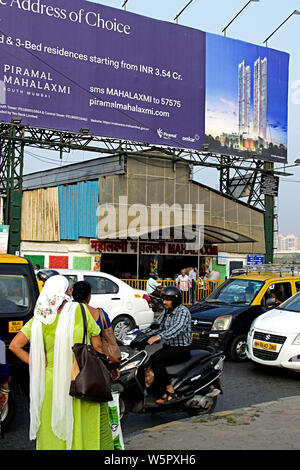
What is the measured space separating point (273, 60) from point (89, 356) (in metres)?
27.0

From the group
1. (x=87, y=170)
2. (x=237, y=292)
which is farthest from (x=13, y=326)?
(x=87, y=170)

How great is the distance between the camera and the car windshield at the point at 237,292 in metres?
10.9

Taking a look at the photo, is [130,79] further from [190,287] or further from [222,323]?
[222,323]

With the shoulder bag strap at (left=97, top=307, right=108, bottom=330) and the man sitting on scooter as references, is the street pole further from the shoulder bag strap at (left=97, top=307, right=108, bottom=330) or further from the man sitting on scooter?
the shoulder bag strap at (left=97, top=307, right=108, bottom=330)

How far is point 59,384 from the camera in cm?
362

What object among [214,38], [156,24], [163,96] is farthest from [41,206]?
[214,38]

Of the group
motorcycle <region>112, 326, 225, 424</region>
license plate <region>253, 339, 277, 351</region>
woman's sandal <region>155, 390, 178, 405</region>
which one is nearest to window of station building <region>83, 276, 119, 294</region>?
license plate <region>253, 339, 277, 351</region>

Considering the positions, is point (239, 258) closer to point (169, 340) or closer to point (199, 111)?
point (199, 111)

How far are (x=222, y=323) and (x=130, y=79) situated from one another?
15.5 meters

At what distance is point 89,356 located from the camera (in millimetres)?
3594

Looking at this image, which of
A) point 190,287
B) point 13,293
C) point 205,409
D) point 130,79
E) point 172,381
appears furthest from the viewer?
point 130,79

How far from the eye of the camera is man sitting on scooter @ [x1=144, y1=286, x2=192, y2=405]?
586 cm

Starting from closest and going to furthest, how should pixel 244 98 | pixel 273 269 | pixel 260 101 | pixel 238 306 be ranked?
pixel 238 306
pixel 273 269
pixel 244 98
pixel 260 101

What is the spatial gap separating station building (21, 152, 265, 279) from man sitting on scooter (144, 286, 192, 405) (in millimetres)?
13652
